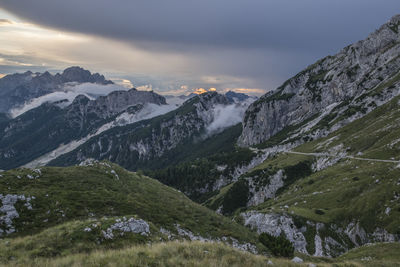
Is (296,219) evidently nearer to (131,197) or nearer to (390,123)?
(131,197)

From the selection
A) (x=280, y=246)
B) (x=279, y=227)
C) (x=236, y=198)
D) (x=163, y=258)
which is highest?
(x=163, y=258)

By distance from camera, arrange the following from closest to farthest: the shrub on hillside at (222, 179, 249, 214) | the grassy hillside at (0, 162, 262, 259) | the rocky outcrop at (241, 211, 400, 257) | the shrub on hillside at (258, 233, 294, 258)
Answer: the grassy hillside at (0, 162, 262, 259) → the shrub on hillside at (258, 233, 294, 258) → the rocky outcrop at (241, 211, 400, 257) → the shrub on hillside at (222, 179, 249, 214)

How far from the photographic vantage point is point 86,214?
92.0 feet

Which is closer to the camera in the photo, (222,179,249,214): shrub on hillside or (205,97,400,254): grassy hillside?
(205,97,400,254): grassy hillside

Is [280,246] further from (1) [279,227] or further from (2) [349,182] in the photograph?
(2) [349,182]

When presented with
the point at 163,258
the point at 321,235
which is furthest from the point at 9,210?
the point at 321,235

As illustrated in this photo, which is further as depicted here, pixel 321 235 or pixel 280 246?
pixel 321 235

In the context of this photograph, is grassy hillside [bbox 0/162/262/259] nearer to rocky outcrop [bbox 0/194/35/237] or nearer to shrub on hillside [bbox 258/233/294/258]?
rocky outcrop [bbox 0/194/35/237]

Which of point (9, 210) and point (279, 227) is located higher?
point (9, 210)

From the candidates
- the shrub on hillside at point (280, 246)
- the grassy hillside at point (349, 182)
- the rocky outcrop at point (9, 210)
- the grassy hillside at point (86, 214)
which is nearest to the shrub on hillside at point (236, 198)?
the grassy hillside at point (349, 182)

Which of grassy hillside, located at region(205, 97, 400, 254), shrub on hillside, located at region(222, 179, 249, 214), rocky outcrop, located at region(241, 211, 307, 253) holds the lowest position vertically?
shrub on hillside, located at region(222, 179, 249, 214)

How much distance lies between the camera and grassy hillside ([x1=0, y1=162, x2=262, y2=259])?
62.8 feet

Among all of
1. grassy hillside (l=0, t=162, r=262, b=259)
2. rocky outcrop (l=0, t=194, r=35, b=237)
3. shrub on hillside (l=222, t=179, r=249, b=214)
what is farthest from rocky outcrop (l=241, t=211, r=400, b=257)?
shrub on hillside (l=222, t=179, r=249, b=214)

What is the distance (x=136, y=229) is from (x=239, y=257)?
36.0 ft
